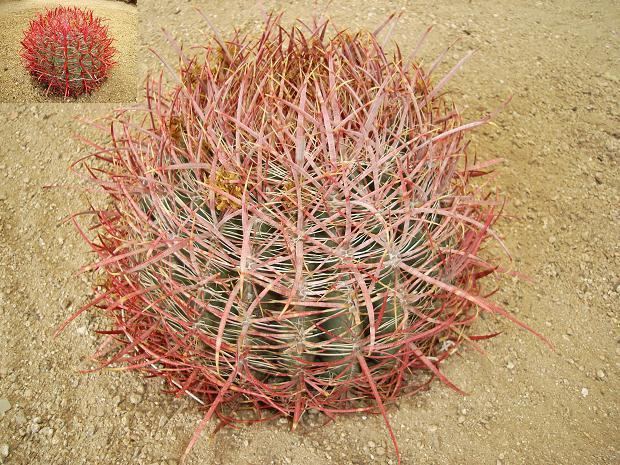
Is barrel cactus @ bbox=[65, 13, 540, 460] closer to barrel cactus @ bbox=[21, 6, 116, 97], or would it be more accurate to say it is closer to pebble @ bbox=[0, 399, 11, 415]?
pebble @ bbox=[0, 399, 11, 415]

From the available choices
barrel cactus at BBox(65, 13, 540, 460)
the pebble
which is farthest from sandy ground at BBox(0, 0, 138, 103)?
the pebble

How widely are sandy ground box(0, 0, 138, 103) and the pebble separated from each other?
0.88 m

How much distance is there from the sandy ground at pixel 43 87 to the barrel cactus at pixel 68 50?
0.08ft

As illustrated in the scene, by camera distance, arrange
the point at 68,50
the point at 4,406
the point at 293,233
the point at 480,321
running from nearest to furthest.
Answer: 1. the point at 293,233
2. the point at 4,406
3. the point at 480,321
4. the point at 68,50

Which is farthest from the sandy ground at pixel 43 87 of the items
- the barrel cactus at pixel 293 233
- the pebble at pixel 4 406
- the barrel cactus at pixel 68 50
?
the pebble at pixel 4 406

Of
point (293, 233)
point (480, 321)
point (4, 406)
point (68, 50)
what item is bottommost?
point (4, 406)

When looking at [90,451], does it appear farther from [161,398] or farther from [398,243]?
[398,243]

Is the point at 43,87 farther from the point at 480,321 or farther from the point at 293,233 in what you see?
the point at 480,321

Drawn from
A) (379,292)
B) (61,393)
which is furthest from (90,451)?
(379,292)

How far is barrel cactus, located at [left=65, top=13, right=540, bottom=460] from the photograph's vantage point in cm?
106

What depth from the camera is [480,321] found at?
4.95 feet

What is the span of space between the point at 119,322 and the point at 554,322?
0.93 m

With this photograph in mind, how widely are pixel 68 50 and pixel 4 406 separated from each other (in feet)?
3.32

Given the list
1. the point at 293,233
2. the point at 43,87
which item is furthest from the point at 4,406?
the point at 43,87
